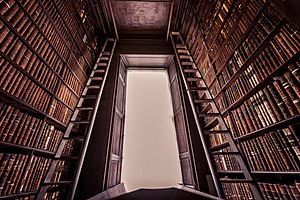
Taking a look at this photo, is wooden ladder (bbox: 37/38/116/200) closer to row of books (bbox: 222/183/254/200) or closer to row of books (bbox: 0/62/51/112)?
row of books (bbox: 0/62/51/112)

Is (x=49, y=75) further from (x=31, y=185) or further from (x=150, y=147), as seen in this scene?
(x=150, y=147)

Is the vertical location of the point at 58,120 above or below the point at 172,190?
above

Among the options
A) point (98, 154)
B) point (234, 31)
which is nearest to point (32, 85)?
point (98, 154)

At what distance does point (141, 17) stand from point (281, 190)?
388 cm

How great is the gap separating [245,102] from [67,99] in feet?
7.92

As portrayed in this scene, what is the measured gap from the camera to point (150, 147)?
327 cm

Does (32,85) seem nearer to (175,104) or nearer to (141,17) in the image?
(175,104)

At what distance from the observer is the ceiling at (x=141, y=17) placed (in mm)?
3412

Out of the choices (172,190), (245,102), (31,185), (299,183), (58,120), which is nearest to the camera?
(172,190)

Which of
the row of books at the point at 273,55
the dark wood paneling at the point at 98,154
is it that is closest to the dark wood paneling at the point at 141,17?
the dark wood paneling at the point at 98,154

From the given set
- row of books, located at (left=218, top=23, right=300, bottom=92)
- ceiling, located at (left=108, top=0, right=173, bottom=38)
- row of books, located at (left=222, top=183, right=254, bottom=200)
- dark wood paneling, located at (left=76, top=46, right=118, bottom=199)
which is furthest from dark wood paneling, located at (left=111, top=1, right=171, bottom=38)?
row of books, located at (left=222, top=183, right=254, bottom=200)

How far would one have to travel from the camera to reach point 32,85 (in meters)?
1.64

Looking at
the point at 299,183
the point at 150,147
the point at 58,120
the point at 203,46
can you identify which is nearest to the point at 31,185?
the point at 58,120

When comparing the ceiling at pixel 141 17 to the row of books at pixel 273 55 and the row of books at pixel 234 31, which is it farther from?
the row of books at pixel 273 55
